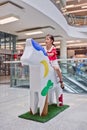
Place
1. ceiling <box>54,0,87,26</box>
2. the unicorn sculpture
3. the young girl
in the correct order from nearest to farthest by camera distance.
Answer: the unicorn sculpture
the young girl
ceiling <box>54,0,87,26</box>

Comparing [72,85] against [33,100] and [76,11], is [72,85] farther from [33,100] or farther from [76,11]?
[76,11]

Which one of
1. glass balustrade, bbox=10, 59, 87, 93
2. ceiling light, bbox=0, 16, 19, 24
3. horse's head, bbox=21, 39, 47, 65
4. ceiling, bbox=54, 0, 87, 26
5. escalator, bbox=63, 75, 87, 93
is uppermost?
ceiling, bbox=54, 0, 87, 26

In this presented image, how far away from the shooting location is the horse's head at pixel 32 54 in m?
2.60

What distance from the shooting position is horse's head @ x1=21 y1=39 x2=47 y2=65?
260 cm

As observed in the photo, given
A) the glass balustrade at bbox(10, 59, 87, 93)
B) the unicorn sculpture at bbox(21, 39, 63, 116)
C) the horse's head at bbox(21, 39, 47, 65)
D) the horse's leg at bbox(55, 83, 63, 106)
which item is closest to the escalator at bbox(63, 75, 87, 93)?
the glass balustrade at bbox(10, 59, 87, 93)

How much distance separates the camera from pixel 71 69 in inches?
261

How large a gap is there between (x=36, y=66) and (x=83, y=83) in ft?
15.7

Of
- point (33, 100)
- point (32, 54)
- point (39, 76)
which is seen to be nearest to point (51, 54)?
point (39, 76)

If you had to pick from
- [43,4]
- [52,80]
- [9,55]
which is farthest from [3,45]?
[52,80]

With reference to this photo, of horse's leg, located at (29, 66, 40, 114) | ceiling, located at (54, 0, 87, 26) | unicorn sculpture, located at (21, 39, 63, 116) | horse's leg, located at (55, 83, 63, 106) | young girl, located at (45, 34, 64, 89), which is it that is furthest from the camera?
ceiling, located at (54, 0, 87, 26)

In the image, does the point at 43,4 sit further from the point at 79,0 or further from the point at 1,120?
the point at 79,0

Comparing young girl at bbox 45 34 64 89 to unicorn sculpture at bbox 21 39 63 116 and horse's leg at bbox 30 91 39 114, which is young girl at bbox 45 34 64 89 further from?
horse's leg at bbox 30 91 39 114

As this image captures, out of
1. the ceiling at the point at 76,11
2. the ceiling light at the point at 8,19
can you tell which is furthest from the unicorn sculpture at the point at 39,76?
the ceiling at the point at 76,11

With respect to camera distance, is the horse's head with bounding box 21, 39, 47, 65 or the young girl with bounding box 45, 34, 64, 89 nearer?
the horse's head with bounding box 21, 39, 47, 65
